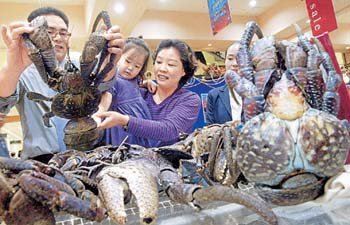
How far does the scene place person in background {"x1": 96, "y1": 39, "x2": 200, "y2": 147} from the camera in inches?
41.1

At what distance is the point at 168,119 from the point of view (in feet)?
3.53

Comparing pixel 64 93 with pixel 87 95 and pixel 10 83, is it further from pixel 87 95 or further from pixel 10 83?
pixel 10 83

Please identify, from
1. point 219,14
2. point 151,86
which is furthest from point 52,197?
point 219,14

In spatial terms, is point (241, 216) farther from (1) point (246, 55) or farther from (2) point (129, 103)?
(2) point (129, 103)

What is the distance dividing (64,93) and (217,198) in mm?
434

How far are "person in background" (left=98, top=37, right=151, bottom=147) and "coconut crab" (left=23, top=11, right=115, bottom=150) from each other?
212 mm

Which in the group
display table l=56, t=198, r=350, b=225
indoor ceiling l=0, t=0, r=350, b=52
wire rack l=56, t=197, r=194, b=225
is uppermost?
indoor ceiling l=0, t=0, r=350, b=52

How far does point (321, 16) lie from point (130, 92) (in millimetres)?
616

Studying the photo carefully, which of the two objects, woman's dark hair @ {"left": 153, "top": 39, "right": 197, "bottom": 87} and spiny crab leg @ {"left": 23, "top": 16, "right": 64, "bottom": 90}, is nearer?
spiny crab leg @ {"left": 23, "top": 16, "right": 64, "bottom": 90}

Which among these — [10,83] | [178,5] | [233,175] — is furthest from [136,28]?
[233,175]

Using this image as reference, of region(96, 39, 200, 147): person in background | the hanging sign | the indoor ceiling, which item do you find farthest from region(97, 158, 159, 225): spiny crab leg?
the indoor ceiling

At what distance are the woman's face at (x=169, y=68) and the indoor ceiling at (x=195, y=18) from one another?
3.30 metres

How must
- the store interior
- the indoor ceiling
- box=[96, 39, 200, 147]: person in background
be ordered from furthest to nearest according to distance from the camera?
the indoor ceiling → the store interior → box=[96, 39, 200, 147]: person in background

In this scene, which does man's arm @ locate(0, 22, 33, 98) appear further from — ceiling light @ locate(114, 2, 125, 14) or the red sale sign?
ceiling light @ locate(114, 2, 125, 14)
